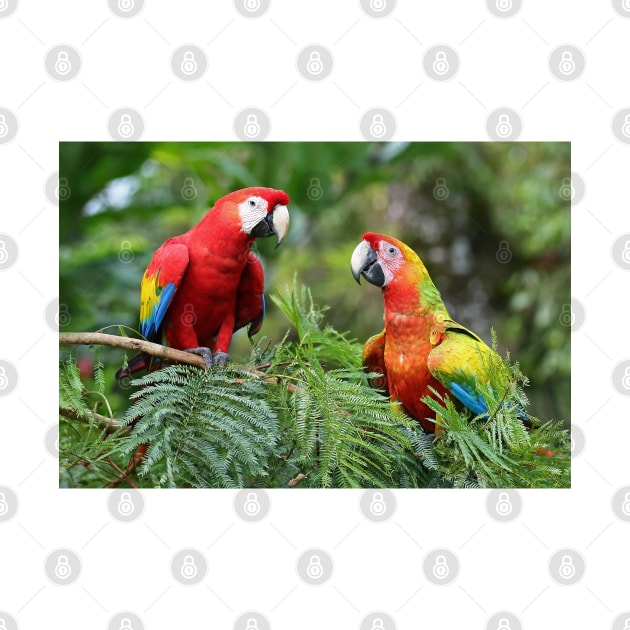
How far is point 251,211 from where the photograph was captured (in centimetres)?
222

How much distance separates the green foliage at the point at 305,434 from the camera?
Result: 175 cm

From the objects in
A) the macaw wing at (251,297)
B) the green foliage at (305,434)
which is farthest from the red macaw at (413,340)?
the macaw wing at (251,297)

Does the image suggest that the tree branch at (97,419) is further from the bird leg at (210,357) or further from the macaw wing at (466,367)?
the macaw wing at (466,367)

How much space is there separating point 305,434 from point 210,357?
0.49 metres

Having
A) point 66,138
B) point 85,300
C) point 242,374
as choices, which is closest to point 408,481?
point 242,374

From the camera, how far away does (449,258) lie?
162 inches

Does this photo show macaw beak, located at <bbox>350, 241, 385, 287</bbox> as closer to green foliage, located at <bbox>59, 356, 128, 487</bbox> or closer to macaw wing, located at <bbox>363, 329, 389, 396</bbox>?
macaw wing, located at <bbox>363, 329, 389, 396</bbox>

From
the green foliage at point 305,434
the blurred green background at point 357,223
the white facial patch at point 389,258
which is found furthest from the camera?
the blurred green background at point 357,223

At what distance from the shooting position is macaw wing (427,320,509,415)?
6.15 ft

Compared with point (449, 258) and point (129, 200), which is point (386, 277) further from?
point (449, 258)

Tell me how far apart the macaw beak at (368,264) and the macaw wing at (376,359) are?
0.18 meters

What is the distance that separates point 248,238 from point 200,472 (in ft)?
2.60

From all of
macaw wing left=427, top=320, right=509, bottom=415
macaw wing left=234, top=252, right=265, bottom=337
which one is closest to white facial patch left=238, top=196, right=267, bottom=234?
macaw wing left=234, top=252, right=265, bottom=337

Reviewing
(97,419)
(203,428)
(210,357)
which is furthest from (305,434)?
(97,419)
